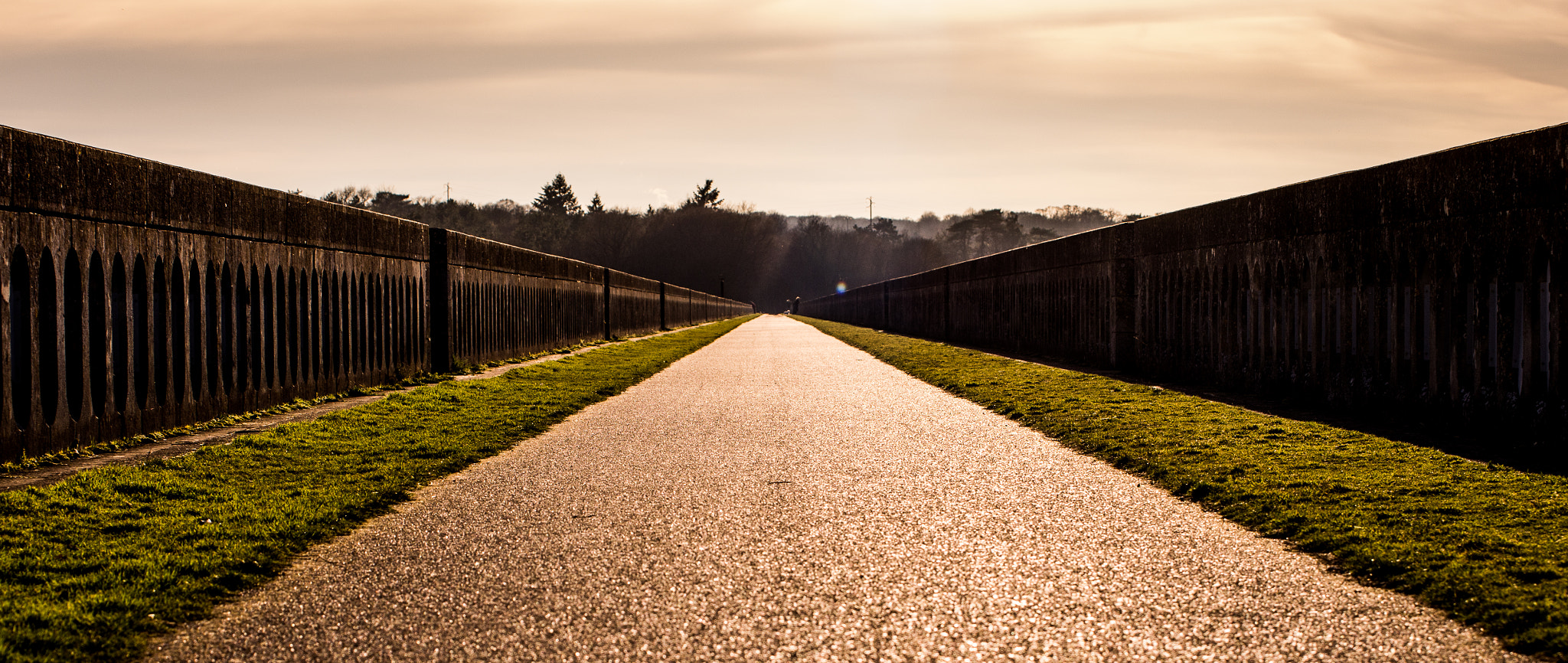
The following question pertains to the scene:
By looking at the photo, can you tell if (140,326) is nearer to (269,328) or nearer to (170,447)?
(170,447)

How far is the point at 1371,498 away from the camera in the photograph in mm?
6016

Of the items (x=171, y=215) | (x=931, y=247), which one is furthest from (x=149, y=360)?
(x=931, y=247)

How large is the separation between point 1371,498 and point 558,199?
6464 inches

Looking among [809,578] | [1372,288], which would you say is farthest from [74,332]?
[1372,288]

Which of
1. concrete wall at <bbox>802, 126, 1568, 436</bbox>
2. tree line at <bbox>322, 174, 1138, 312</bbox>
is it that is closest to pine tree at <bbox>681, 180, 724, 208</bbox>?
tree line at <bbox>322, 174, 1138, 312</bbox>

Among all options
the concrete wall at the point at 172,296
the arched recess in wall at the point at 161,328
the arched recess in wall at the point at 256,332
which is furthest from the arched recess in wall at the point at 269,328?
the arched recess in wall at the point at 161,328

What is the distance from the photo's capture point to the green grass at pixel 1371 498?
4.14m

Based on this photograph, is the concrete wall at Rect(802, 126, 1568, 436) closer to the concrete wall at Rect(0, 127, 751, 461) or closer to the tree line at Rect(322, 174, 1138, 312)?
the concrete wall at Rect(0, 127, 751, 461)

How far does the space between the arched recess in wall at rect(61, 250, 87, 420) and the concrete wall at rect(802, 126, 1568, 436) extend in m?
10.2

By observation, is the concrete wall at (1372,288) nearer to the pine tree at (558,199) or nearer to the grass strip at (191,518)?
the grass strip at (191,518)

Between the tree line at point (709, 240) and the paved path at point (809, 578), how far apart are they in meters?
121

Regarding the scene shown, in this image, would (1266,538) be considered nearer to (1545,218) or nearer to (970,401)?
(1545,218)

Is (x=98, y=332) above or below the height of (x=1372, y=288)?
below

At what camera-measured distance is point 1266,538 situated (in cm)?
534
